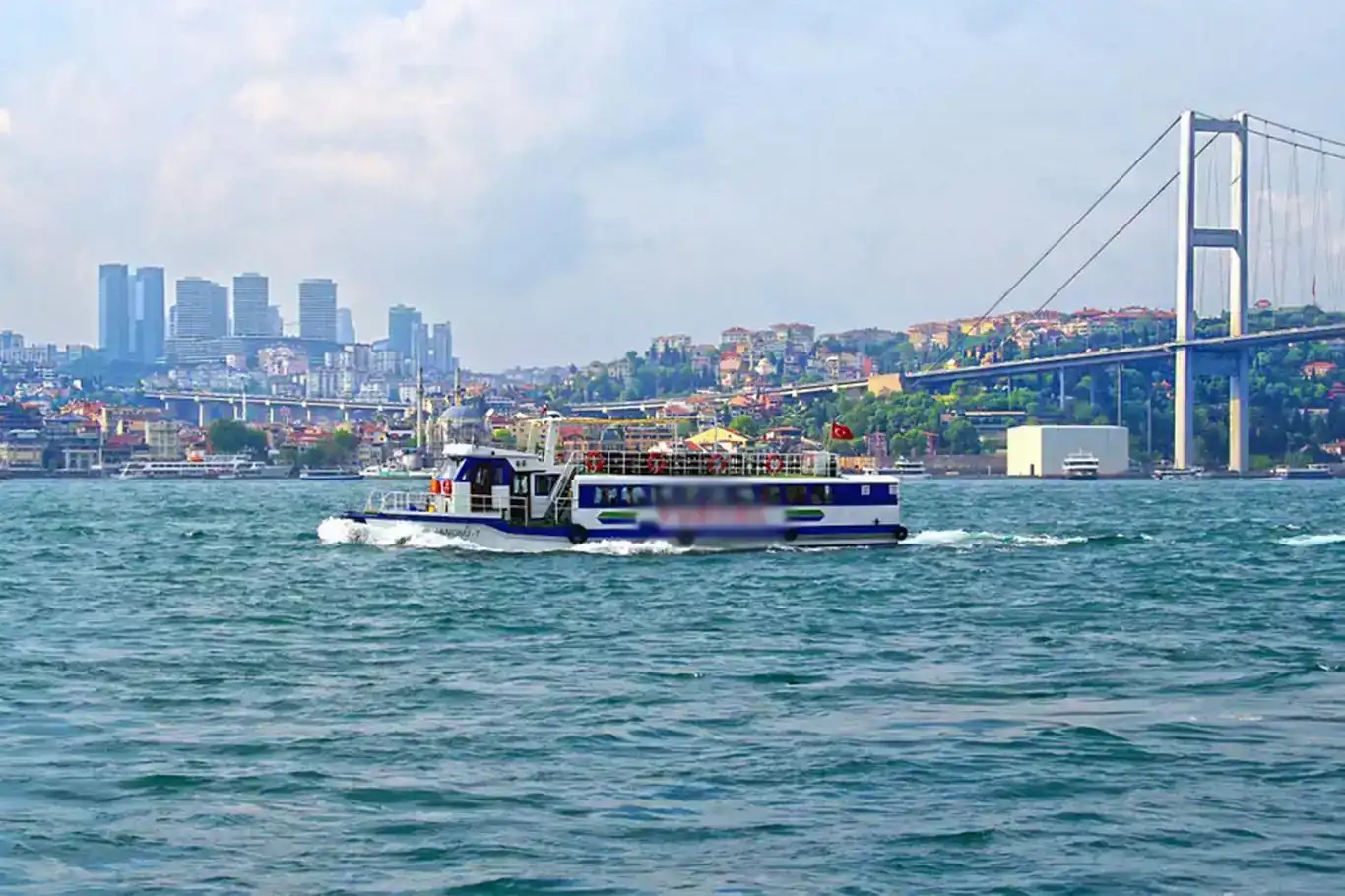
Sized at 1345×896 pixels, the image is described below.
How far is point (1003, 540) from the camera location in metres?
39.2

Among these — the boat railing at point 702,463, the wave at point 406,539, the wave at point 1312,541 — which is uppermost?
the boat railing at point 702,463

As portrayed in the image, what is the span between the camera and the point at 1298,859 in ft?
35.1

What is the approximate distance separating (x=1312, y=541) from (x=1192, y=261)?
59.7 metres

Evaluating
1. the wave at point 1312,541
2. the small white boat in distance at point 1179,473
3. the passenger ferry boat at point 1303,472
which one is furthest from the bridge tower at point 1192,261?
the wave at point 1312,541

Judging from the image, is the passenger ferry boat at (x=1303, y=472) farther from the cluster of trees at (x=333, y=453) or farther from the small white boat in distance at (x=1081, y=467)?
the cluster of trees at (x=333, y=453)

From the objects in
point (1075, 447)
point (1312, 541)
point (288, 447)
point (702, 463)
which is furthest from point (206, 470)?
point (702, 463)

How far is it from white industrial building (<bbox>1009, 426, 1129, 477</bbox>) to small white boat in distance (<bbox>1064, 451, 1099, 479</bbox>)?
1.13 m

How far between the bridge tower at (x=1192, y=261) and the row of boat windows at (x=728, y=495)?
6474 centimetres

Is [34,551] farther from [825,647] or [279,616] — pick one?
[825,647]

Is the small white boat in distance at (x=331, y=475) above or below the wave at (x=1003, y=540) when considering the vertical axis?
below

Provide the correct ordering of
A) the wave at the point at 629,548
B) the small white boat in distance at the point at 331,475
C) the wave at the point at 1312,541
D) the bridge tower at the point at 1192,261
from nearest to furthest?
the wave at the point at 629,548 → the wave at the point at 1312,541 → the bridge tower at the point at 1192,261 → the small white boat in distance at the point at 331,475

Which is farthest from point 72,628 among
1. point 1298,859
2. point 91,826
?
point 1298,859

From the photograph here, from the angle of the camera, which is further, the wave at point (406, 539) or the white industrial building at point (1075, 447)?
the white industrial building at point (1075, 447)

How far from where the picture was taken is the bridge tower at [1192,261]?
97.3 metres
